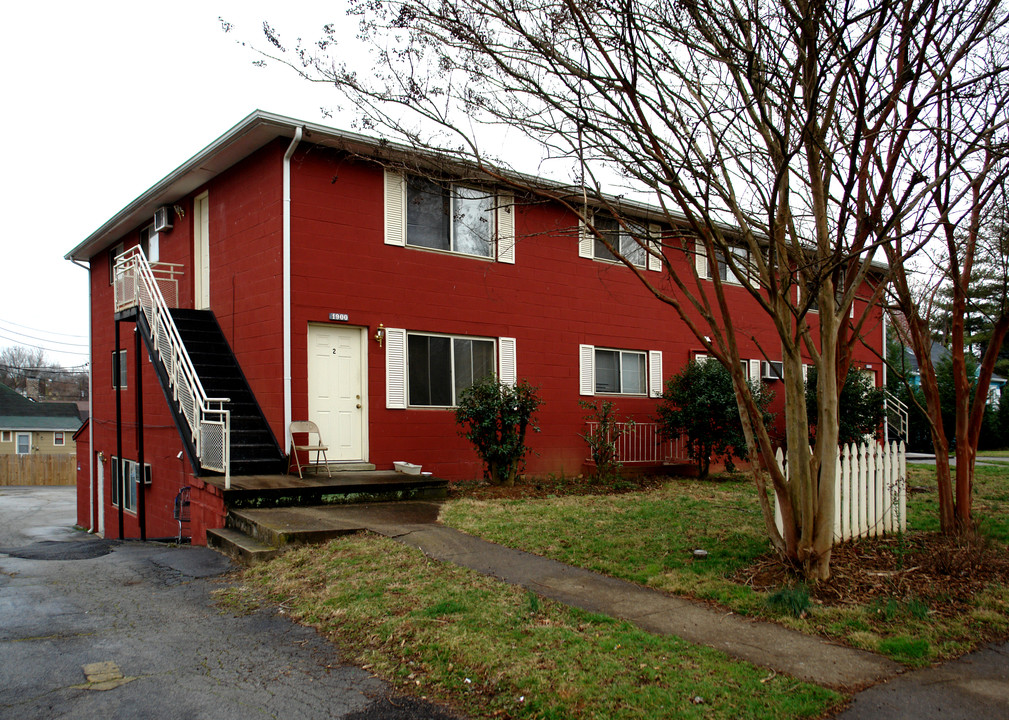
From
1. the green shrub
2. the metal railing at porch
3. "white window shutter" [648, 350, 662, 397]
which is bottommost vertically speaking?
the metal railing at porch

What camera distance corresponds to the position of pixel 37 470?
4291cm

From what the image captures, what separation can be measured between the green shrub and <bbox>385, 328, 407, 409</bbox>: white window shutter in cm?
97

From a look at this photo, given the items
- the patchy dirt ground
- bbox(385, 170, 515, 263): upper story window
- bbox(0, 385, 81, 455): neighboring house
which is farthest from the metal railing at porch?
bbox(0, 385, 81, 455): neighboring house

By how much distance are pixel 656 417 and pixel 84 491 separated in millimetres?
14838

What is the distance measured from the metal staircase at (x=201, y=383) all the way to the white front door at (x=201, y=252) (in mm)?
624

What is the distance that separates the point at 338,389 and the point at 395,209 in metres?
3.03

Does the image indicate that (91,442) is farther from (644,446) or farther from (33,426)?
(33,426)

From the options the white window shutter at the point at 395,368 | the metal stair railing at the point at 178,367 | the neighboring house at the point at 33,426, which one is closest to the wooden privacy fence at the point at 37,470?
the neighboring house at the point at 33,426

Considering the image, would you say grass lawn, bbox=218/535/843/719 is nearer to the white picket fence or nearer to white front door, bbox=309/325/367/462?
the white picket fence

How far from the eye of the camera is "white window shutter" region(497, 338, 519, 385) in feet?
44.6

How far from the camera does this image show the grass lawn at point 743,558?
5148mm

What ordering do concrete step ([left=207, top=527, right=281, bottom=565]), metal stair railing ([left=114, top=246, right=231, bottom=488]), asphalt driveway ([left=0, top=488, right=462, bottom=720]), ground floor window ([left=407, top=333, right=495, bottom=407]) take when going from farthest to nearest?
ground floor window ([left=407, top=333, right=495, bottom=407]) < metal stair railing ([left=114, top=246, right=231, bottom=488]) < concrete step ([left=207, top=527, right=281, bottom=565]) < asphalt driveway ([left=0, top=488, right=462, bottom=720])

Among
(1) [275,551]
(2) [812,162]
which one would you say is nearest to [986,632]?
(2) [812,162]

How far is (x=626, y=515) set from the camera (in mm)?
9398
